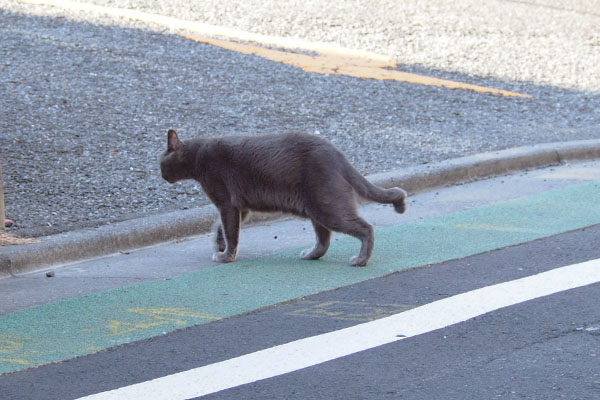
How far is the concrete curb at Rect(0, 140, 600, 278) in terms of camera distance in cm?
634

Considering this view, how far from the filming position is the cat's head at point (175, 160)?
670 centimetres

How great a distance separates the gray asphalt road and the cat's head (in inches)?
64.9

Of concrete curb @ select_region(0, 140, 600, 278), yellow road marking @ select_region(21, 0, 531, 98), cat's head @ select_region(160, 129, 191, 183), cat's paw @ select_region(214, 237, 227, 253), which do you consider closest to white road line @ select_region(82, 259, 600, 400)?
cat's paw @ select_region(214, 237, 227, 253)

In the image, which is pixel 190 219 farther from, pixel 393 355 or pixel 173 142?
pixel 393 355

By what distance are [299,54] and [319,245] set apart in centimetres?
778

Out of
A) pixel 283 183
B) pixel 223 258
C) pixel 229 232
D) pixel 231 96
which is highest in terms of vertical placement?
pixel 283 183

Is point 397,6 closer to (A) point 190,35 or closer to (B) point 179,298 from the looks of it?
(A) point 190,35

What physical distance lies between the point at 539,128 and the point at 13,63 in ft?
20.1

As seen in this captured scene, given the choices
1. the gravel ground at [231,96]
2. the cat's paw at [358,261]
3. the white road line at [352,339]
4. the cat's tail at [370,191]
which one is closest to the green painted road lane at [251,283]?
the cat's paw at [358,261]

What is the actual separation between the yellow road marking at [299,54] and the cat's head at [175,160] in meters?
6.20

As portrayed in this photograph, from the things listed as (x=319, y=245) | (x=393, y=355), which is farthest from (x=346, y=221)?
(x=393, y=355)

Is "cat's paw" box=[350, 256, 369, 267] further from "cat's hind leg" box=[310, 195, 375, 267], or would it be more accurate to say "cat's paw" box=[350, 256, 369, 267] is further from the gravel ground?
the gravel ground

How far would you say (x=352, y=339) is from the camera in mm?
4750

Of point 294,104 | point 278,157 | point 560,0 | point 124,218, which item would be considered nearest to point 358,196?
point 278,157
